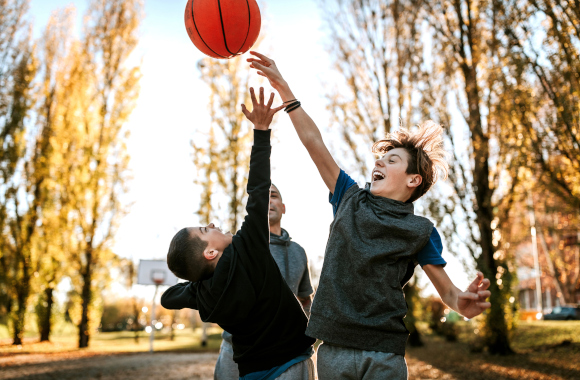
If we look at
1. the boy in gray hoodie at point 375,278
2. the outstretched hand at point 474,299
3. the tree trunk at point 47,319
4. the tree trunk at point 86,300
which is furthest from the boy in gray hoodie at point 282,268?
the tree trunk at point 47,319

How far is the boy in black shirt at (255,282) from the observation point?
2.24 meters

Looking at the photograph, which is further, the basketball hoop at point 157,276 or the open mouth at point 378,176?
the basketball hoop at point 157,276

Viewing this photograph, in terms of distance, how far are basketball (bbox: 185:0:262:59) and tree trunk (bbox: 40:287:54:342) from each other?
1762 centimetres

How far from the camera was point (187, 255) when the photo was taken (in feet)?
7.47

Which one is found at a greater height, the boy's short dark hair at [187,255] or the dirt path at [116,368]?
the boy's short dark hair at [187,255]

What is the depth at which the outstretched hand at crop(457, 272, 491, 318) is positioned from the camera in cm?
194

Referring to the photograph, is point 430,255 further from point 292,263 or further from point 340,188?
point 292,263

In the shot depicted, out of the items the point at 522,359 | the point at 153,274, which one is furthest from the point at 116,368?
the point at 522,359

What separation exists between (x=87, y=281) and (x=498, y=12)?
14819 mm

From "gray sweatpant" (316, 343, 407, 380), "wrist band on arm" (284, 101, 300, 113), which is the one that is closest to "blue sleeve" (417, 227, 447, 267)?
"gray sweatpant" (316, 343, 407, 380)

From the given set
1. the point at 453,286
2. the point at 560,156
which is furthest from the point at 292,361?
the point at 560,156

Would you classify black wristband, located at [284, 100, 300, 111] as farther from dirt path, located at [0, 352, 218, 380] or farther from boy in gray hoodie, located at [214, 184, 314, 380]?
dirt path, located at [0, 352, 218, 380]

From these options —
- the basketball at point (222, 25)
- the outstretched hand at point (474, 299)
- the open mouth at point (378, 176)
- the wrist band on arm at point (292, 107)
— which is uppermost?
the basketball at point (222, 25)

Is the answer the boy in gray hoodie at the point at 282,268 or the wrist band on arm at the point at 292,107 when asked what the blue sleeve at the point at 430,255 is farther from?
the boy in gray hoodie at the point at 282,268
